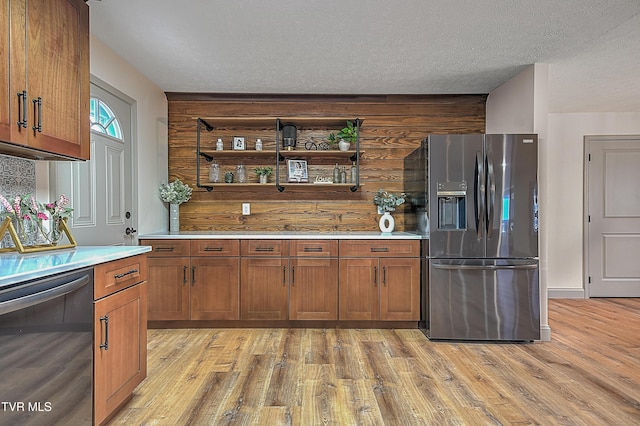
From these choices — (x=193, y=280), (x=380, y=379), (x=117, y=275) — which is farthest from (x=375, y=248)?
(x=117, y=275)

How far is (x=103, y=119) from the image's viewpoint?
9.66 feet

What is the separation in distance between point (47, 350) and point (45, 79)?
4.14ft

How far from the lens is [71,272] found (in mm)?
1586

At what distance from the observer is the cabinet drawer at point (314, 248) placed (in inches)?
137

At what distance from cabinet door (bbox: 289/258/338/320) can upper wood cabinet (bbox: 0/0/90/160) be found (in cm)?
197

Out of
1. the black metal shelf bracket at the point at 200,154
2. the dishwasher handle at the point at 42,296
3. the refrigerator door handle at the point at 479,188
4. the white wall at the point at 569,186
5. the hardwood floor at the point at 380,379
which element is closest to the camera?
the dishwasher handle at the point at 42,296

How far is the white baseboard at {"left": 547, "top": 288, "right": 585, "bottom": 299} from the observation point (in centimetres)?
479

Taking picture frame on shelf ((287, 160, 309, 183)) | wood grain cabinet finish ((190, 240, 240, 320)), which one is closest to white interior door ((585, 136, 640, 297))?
picture frame on shelf ((287, 160, 309, 183))

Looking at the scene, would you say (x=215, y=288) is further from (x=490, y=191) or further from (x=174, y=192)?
(x=490, y=191)

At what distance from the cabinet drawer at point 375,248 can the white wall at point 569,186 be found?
8.26 feet

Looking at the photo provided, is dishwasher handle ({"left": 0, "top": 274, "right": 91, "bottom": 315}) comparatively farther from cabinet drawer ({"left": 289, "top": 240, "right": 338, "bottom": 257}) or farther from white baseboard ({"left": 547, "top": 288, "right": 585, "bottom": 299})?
white baseboard ({"left": 547, "top": 288, "right": 585, "bottom": 299})

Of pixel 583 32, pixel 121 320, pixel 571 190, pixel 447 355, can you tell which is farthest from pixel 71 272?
pixel 571 190

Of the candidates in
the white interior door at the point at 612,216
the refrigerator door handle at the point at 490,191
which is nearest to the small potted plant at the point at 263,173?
the refrigerator door handle at the point at 490,191

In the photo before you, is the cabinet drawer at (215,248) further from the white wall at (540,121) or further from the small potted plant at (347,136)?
the white wall at (540,121)
